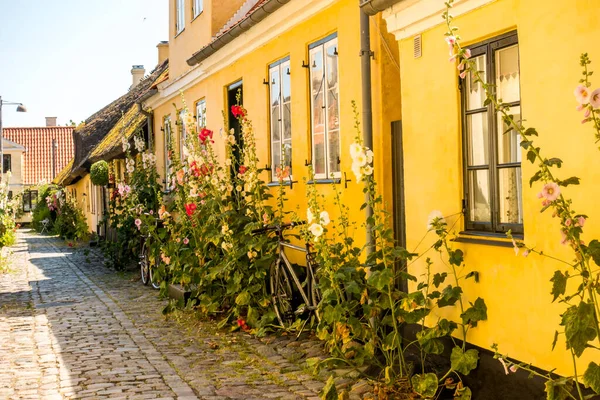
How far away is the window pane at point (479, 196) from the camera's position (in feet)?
18.9

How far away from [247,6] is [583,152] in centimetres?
938

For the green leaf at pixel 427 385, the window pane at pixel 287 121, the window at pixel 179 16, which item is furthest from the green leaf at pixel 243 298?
the window at pixel 179 16

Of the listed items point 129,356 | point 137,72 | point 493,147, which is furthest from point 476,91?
point 137,72

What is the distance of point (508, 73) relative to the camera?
5.49m

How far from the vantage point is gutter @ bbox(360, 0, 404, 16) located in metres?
6.55

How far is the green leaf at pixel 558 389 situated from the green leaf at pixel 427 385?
1292 millimetres

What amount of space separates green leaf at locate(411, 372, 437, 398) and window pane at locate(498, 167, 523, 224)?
1.21 metres

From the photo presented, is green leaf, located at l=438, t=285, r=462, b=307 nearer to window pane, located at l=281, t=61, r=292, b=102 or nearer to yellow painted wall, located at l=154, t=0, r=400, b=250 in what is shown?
yellow painted wall, located at l=154, t=0, r=400, b=250

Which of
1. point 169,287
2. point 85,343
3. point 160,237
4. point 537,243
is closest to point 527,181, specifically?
point 537,243

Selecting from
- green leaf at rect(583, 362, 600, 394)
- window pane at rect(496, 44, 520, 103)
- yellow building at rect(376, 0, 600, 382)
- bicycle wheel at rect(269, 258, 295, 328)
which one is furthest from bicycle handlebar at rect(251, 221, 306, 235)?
green leaf at rect(583, 362, 600, 394)

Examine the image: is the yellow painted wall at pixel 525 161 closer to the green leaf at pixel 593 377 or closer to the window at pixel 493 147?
the window at pixel 493 147

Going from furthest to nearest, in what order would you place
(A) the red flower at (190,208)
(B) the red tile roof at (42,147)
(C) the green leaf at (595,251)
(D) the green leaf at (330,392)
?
1. (B) the red tile roof at (42,147)
2. (A) the red flower at (190,208)
3. (D) the green leaf at (330,392)
4. (C) the green leaf at (595,251)

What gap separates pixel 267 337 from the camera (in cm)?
873

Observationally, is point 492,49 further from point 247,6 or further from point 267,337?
point 247,6
